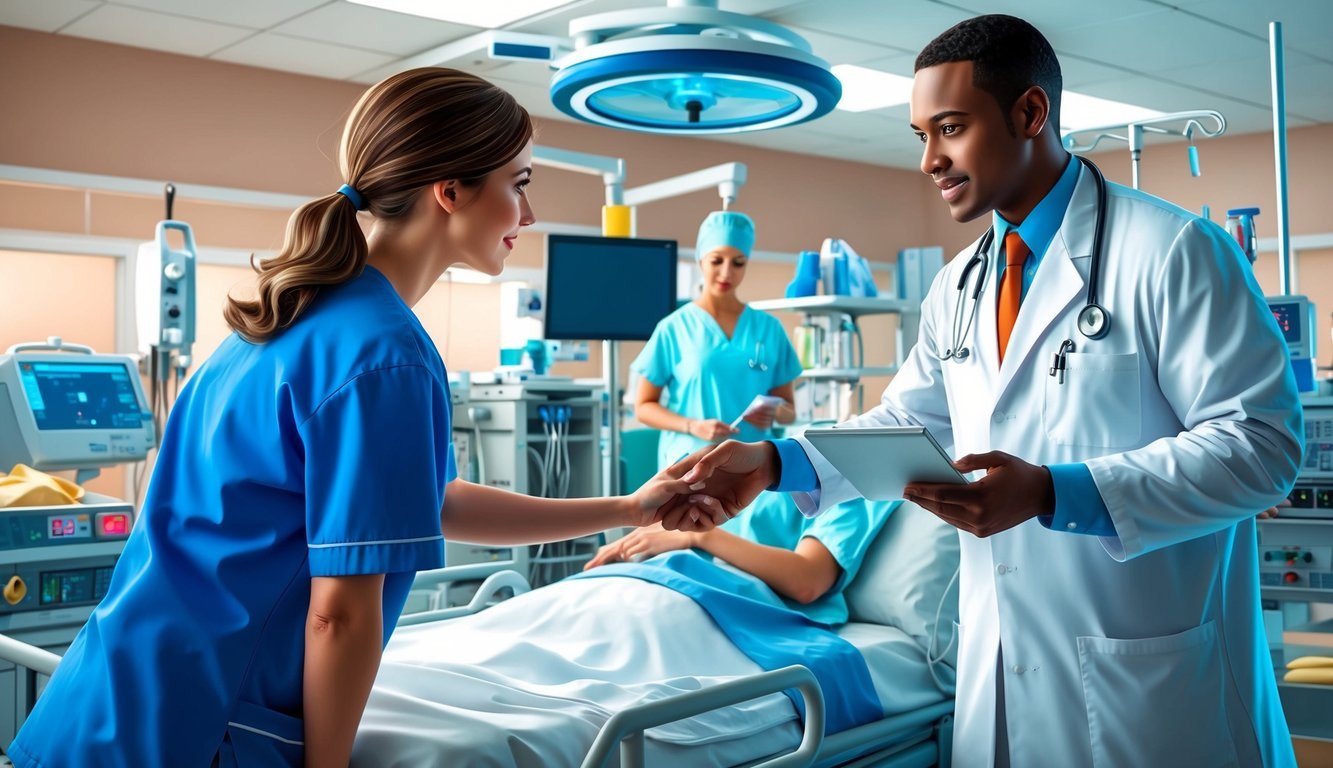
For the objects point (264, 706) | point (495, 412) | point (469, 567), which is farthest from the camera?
point (495, 412)

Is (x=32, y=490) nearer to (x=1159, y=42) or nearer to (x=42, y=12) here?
(x=42, y=12)

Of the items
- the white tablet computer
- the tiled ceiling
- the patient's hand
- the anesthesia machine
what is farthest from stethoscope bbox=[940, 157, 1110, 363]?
the tiled ceiling

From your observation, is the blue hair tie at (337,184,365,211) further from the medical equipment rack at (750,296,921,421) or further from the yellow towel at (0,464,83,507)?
the medical equipment rack at (750,296,921,421)

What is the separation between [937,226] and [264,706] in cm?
818

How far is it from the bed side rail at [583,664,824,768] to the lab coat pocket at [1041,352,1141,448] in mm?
518

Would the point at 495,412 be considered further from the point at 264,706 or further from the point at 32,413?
the point at 264,706

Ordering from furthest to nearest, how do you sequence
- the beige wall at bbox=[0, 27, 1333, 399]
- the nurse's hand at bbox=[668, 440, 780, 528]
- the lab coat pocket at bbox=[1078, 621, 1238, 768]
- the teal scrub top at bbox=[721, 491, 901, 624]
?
1. the beige wall at bbox=[0, 27, 1333, 399]
2. the teal scrub top at bbox=[721, 491, 901, 624]
3. the nurse's hand at bbox=[668, 440, 780, 528]
4. the lab coat pocket at bbox=[1078, 621, 1238, 768]

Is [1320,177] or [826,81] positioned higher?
[1320,177]

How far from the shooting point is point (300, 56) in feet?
17.3

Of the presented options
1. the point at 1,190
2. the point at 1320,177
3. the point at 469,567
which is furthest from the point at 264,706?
the point at 1320,177

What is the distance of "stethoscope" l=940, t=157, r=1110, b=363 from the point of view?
4.61 ft

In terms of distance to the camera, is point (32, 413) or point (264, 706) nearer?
point (264, 706)

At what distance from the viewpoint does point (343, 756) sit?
1163 millimetres

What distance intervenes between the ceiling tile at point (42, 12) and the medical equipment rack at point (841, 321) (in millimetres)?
3064
